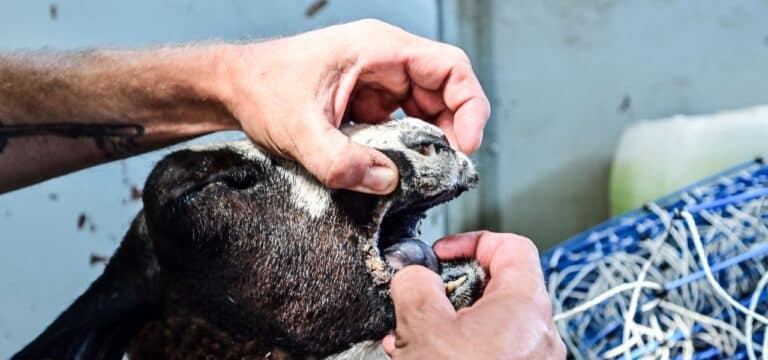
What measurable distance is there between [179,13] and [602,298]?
1.69 feet

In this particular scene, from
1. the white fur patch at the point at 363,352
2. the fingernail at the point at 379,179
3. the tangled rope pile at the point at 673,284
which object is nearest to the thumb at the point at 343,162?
the fingernail at the point at 379,179

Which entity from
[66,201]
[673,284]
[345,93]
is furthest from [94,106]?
[673,284]

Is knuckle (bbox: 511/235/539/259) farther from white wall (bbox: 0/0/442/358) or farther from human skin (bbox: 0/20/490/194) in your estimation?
white wall (bbox: 0/0/442/358)

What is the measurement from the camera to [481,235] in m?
0.67

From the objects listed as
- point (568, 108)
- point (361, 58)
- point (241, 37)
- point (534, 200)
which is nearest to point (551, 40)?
point (568, 108)

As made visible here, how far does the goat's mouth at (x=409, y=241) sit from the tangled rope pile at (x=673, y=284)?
0.29m

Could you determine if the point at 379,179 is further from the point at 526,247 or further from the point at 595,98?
the point at 595,98

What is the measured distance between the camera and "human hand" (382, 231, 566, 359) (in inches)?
20.4

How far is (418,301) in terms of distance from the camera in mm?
551

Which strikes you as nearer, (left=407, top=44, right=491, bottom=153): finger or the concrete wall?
(left=407, top=44, right=491, bottom=153): finger

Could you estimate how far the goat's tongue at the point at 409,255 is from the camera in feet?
1.98

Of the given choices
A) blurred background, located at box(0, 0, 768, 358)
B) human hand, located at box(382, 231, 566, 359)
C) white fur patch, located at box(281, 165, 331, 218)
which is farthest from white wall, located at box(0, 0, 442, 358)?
blurred background, located at box(0, 0, 768, 358)

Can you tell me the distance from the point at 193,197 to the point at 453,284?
180 mm

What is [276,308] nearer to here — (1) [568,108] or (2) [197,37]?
(2) [197,37]
